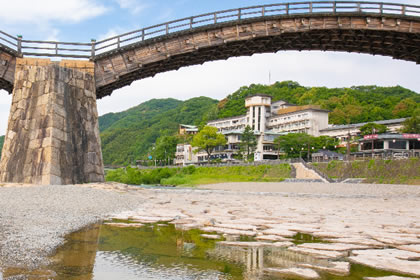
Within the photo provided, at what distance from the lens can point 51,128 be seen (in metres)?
15.6

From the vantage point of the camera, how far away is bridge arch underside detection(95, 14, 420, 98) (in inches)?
719

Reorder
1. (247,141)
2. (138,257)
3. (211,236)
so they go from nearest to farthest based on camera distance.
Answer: (138,257) → (211,236) → (247,141)

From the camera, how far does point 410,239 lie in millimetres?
5750

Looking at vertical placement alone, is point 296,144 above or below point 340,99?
below

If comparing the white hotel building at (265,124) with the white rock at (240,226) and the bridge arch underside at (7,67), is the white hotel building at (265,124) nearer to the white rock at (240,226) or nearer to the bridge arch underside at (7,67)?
the bridge arch underside at (7,67)

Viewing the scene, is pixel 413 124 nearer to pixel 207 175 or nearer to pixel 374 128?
pixel 374 128

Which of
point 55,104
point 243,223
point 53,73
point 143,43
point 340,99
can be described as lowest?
point 243,223

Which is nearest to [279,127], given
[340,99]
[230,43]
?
[340,99]

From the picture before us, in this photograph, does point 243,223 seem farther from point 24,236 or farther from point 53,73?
point 53,73

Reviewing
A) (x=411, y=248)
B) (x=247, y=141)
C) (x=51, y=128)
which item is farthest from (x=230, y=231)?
(x=247, y=141)

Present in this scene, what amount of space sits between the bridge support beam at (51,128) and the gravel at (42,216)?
137 inches

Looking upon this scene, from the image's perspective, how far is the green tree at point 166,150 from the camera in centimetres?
10325

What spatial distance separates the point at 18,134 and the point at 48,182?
3.39 meters

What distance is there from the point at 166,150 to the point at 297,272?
10078 cm
